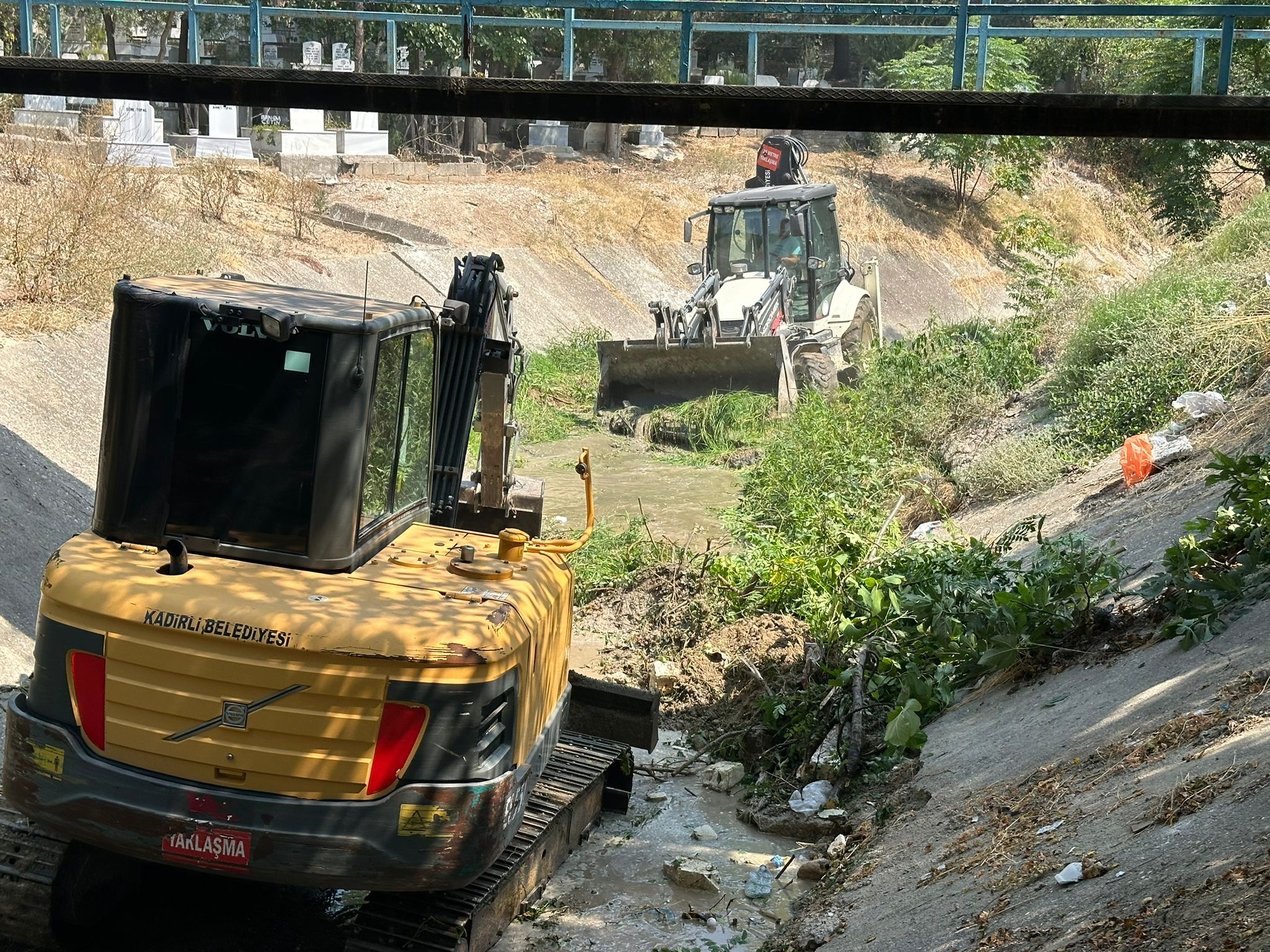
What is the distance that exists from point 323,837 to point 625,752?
117 inches

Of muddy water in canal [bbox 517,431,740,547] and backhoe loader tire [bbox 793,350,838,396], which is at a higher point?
backhoe loader tire [bbox 793,350,838,396]

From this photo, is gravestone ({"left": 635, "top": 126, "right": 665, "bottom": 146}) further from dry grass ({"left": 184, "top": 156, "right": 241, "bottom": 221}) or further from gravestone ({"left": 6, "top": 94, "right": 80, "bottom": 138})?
dry grass ({"left": 184, "top": 156, "right": 241, "bottom": 221})

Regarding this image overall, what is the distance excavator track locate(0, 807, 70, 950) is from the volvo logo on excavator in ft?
3.32

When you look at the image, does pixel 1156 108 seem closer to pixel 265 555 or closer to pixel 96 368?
pixel 265 555

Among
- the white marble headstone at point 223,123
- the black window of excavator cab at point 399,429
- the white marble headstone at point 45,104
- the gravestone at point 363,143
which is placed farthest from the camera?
the gravestone at point 363,143

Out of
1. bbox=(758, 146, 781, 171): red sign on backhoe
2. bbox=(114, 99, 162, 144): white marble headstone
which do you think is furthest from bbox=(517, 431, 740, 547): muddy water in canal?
bbox=(114, 99, 162, 144): white marble headstone

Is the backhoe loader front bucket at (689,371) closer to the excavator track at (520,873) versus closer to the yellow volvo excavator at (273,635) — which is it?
the excavator track at (520,873)

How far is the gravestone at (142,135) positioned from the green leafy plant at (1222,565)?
21332 millimetres

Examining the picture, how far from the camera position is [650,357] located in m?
18.6

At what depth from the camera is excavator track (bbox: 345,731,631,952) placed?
5.50 m

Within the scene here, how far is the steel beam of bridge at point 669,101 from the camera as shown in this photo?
28.2ft

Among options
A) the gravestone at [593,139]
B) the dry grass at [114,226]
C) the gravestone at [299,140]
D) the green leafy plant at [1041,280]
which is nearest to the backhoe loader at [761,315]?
the green leafy plant at [1041,280]

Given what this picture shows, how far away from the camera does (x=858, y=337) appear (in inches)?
834

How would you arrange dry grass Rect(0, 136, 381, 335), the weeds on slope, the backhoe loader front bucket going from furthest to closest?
the backhoe loader front bucket, dry grass Rect(0, 136, 381, 335), the weeds on slope
